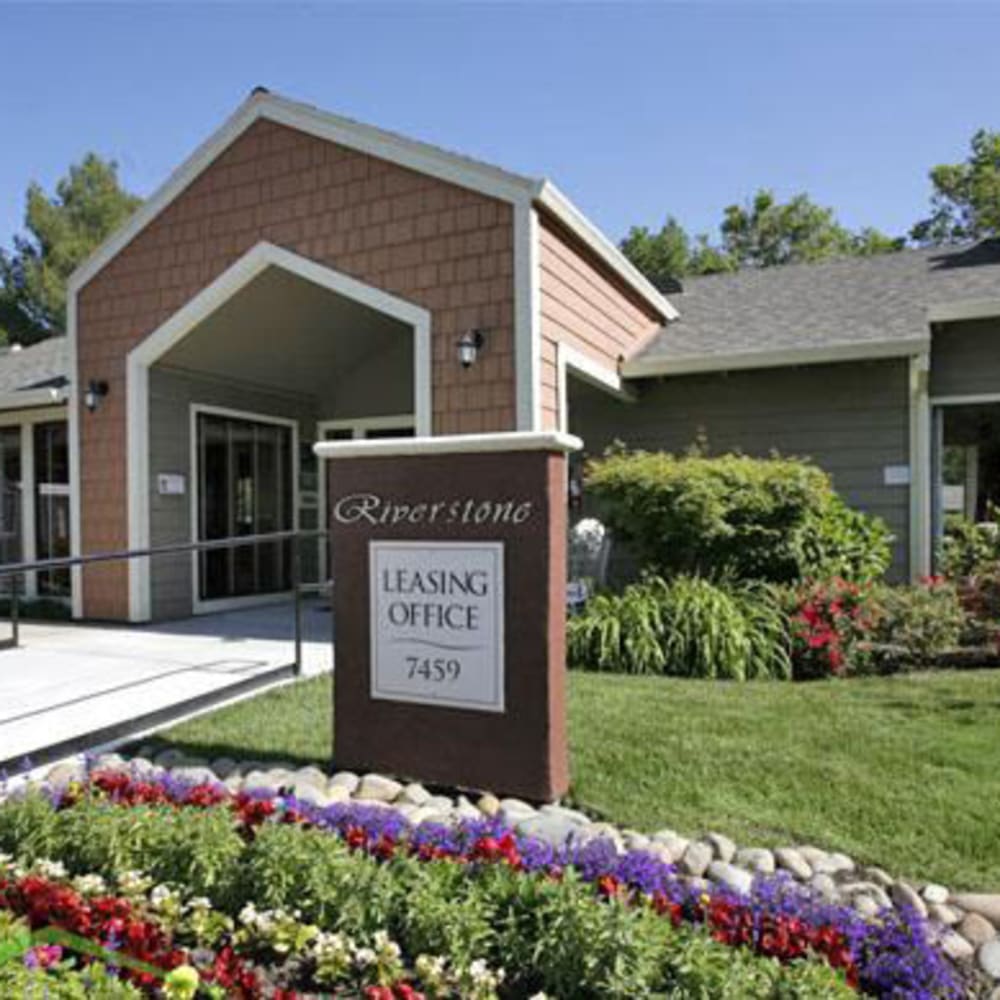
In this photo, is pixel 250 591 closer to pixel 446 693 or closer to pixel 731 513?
pixel 731 513

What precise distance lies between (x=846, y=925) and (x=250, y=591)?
873 centimetres

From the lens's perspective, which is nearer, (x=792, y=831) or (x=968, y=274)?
(x=792, y=831)

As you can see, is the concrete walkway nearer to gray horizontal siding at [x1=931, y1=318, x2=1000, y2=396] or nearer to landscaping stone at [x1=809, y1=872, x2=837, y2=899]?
landscaping stone at [x1=809, y1=872, x2=837, y2=899]

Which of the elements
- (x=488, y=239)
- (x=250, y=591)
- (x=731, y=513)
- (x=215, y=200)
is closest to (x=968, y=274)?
(x=731, y=513)

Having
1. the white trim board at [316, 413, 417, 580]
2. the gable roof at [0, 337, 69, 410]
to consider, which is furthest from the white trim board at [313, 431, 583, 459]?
the gable roof at [0, 337, 69, 410]

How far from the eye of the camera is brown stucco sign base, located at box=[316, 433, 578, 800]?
11.4ft

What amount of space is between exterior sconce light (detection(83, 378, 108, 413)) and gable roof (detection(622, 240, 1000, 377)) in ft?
18.0

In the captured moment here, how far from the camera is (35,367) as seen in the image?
1191 centimetres

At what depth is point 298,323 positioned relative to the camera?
918 cm

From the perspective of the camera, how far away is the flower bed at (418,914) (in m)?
2.15

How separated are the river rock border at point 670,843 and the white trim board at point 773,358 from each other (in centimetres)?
594

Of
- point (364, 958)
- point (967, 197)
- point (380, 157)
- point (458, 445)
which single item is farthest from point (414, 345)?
point (967, 197)

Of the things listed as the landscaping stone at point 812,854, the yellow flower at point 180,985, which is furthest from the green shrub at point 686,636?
the yellow flower at point 180,985

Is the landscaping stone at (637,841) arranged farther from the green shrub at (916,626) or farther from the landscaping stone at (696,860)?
the green shrub at (916,626)
